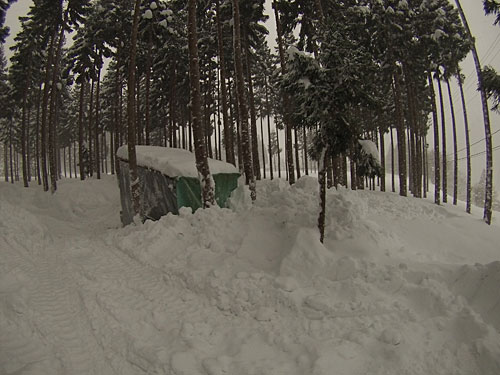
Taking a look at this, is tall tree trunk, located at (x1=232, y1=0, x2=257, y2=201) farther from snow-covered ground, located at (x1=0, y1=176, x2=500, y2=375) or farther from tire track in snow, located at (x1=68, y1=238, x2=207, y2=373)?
tire track in snow, located at (x1=68, y1=238, x2=207, y2=373)

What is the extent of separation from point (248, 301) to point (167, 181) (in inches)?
266

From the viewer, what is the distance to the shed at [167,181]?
34.9 feet

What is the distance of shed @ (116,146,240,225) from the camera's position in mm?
10648

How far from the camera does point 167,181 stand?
36.1ft

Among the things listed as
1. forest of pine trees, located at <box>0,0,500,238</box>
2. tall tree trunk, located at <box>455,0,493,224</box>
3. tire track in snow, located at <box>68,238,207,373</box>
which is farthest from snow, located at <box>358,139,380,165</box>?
tall tree trunk, located at <box>455,0,493,224</box>

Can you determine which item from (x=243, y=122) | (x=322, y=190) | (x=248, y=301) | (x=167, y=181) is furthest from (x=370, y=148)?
(x=167, y=181)

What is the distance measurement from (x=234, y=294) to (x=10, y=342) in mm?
3506

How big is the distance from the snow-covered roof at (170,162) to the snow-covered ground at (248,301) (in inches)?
95.6

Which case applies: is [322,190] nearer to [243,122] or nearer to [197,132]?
[197,132]

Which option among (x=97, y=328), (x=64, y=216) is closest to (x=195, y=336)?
(x=97, y=328)

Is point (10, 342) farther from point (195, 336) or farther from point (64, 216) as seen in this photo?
point (64, 216)

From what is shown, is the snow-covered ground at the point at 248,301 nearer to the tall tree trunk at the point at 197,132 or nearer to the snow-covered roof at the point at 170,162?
the tall tree trunk at the point at 197,132

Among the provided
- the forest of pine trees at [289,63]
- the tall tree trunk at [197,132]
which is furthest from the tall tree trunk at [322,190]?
the tall tree trunk at [197,132]

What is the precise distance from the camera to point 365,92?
6680mm
